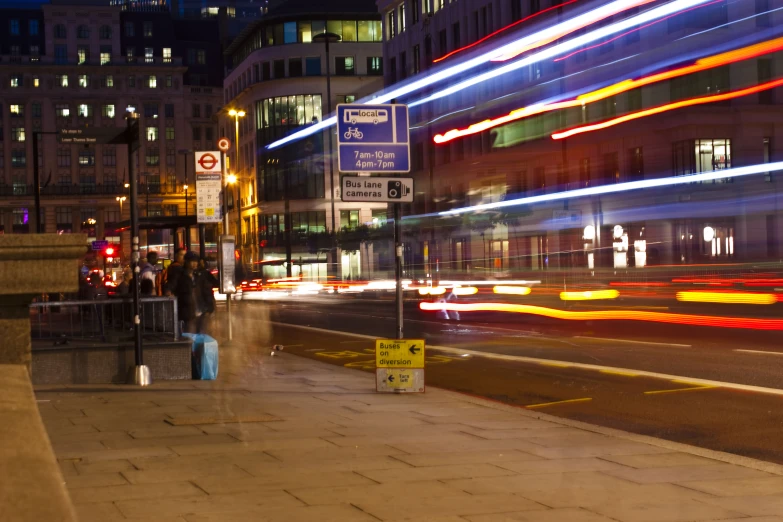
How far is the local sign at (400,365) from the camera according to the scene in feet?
43.5

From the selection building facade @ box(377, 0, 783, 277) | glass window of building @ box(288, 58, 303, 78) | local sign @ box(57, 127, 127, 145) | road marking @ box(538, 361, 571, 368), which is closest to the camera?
local sign @ box(57, 127, 127, 145)

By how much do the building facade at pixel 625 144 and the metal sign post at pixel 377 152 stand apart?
13.5 metres

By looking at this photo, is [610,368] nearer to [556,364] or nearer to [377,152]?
[556,364]

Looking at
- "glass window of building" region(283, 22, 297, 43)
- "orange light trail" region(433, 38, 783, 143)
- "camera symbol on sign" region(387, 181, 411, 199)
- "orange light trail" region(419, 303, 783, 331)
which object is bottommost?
"orange light trail" region(419, 303, 783, 331)

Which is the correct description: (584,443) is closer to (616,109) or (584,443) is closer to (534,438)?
(534,438)

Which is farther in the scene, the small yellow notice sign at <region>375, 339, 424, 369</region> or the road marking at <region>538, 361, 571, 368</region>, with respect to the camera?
the road marking at <region>538, 361, 571, 368</region>

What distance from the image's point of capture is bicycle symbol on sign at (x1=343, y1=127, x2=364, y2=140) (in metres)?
13.5

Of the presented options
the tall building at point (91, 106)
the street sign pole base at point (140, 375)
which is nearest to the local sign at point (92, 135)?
the street sign pole base at point (140, 375)

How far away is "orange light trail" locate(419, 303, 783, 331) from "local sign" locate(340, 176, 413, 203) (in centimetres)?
1424

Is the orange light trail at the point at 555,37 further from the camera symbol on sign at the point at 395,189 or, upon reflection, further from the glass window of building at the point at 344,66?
the glass window of building at the point at 344,66

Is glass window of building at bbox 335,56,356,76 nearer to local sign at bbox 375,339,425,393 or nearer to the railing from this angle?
the railing

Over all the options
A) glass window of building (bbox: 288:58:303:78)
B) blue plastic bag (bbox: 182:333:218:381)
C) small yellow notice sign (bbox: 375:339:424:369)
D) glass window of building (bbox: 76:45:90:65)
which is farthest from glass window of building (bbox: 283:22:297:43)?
small yellow notice sign (bbox: 375:339:424:369)

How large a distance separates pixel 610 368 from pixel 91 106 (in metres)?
132

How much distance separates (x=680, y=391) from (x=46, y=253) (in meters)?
10.8
